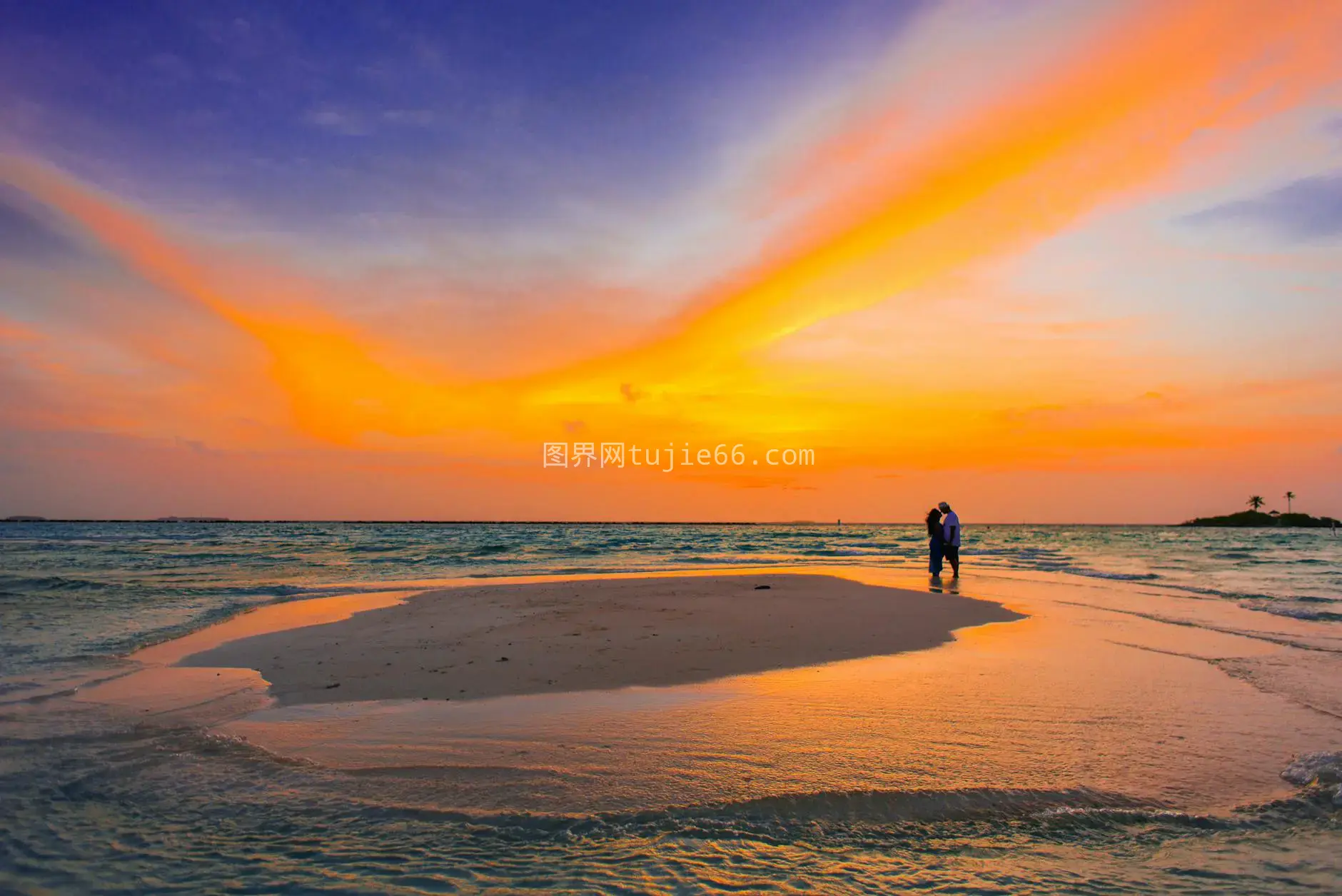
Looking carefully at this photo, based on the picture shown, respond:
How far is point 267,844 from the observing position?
4043 mm

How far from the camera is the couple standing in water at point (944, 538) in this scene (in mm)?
23000

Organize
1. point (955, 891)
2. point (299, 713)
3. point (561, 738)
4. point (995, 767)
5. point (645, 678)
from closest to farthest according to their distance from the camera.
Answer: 1. point (955, 891)
2. point (995, 767)
3. point (561, 738)
4. point (299, 713)
5. point (645, 678)

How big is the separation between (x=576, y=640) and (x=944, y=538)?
621 inches

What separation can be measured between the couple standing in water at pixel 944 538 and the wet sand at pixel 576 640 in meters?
5.21

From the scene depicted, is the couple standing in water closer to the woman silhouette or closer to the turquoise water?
the woman silhouette

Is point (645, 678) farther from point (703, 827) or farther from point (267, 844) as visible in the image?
point (267, 844)

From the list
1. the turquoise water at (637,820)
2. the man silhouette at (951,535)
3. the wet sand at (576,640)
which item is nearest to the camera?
the turquoise water at (637,820)

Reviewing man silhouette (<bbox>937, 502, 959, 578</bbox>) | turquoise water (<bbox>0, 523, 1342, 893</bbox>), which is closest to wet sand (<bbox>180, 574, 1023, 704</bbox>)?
turquoise water (<bbox>0, 523, 1342, 893</bbox>)

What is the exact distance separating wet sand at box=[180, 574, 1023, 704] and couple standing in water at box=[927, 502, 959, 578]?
5.21 m

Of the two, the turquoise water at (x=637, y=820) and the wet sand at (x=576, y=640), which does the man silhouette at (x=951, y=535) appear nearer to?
the wet sand at (x=576, y=640)

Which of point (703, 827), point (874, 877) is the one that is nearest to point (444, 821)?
point (703, 827)

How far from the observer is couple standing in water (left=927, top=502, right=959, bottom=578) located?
23000mm

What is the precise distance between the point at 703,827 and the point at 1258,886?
9.08 ft

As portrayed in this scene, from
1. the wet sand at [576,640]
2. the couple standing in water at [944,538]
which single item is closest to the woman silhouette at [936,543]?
the couple standing in water at [944,538]
